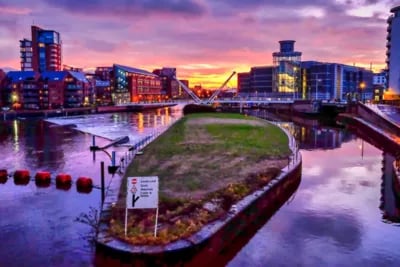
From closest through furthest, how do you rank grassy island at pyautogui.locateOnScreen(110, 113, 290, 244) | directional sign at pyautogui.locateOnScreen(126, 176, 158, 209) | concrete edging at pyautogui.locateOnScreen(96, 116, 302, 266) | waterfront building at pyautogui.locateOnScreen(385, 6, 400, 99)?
concrete edging at pyautogui.locateOnScreen(96, 116, 302, 266) < directional sign at pyautogui.locateOnScreen(126, 176, 158, 209) < grassy island at pyautogui.locateOnScreen(110, 113, 290, 244) < waterfront building at pyautogui.locateOnScreen(385, 6, 400, 99)

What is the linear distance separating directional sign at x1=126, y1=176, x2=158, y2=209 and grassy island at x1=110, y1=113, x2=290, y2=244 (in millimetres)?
→ 1302

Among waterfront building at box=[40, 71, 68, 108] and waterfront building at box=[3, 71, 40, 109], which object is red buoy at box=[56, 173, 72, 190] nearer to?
waterfront building at box=[40, 71, 68, 108]

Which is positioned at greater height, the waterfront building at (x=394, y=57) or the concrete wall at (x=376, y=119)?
the waterfront building at (x=394, y=57)

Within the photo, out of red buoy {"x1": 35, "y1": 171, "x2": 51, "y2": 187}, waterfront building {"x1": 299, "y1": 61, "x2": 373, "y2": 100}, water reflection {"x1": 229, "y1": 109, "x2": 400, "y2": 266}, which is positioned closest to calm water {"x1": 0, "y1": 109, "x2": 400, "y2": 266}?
water reflection {"x1": 229, "y1": 109, "x2": 400, "y2": 266}

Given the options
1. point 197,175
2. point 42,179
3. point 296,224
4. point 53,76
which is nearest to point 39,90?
point 53,76

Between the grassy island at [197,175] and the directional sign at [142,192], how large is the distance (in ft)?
4.27

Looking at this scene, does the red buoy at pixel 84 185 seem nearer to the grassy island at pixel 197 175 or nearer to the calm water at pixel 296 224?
the calm water at pixel 296 224

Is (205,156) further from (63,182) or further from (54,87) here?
(54,87)

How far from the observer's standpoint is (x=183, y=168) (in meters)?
28.1

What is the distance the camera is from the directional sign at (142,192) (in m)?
15.4

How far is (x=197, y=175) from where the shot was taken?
84.3 feet

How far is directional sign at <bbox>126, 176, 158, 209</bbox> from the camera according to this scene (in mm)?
15367

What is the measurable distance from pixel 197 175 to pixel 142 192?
34.1 feet

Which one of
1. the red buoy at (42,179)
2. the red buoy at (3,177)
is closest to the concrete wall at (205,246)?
the red buoy at (42,179)
